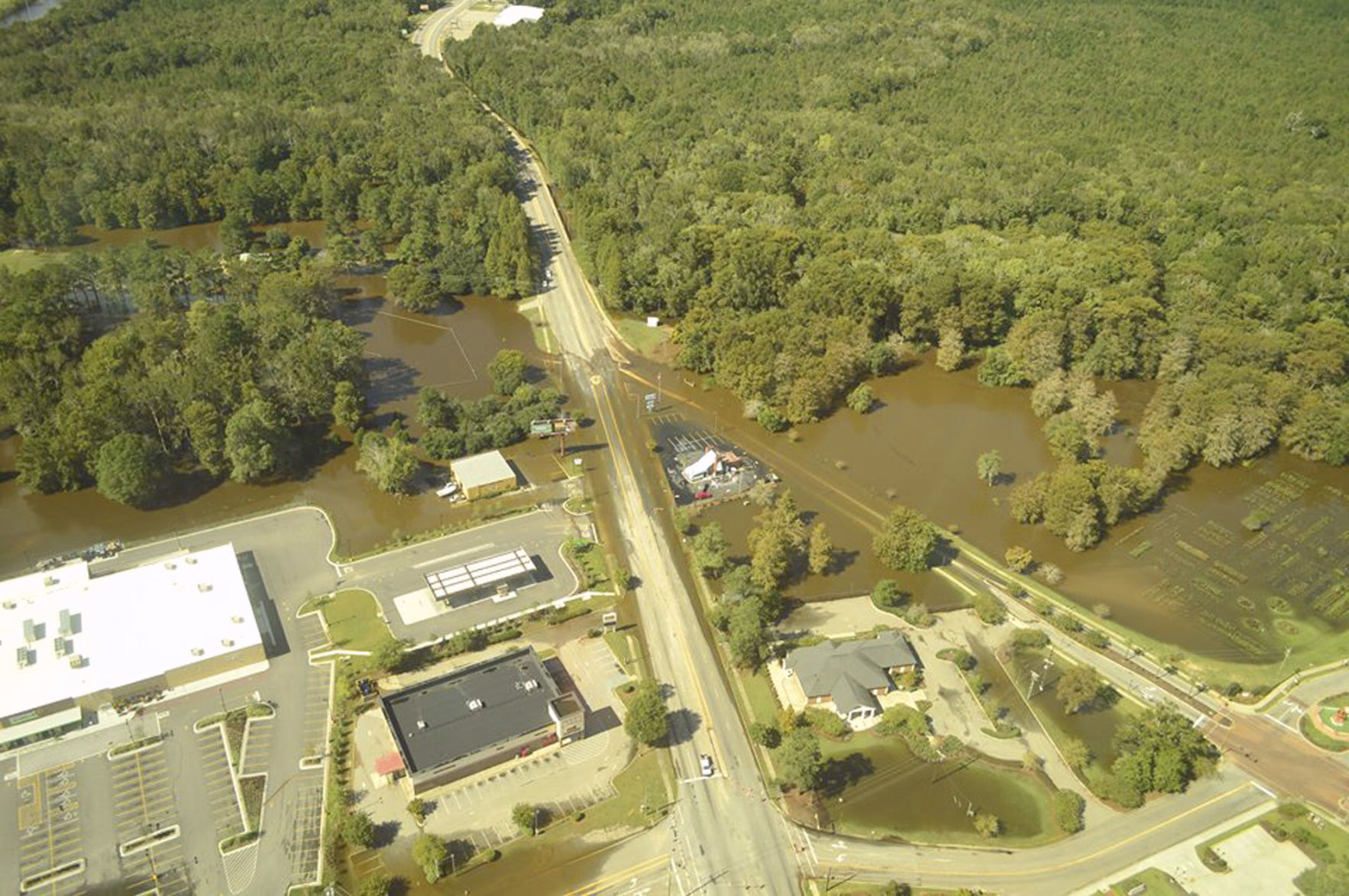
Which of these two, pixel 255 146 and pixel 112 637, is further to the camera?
pixel 255 146

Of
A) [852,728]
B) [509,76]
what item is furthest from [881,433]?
[509,76]

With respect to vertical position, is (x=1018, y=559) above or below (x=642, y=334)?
below

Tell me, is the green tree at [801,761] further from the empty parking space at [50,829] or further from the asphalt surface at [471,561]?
the empty parking space at [50,829]

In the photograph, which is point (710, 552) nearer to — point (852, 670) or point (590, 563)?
point (590, 563)

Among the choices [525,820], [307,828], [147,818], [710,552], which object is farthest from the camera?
[710,552]

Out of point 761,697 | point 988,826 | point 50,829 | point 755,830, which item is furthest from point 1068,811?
point 50,829

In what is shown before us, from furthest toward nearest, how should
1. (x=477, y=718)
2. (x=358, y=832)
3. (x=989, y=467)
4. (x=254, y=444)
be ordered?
1. (x=989, y=467)
2. (x=254, y=444)
3. (x=477, y=718)
4. (x=358, y=832)

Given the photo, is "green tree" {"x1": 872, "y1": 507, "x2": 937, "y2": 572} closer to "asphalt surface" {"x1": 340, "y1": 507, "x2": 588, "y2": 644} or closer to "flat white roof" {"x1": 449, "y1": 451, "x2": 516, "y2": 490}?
"asphalt surface" {"x1": 340, "y1": 507, "x2": 588, "y2": 644}
